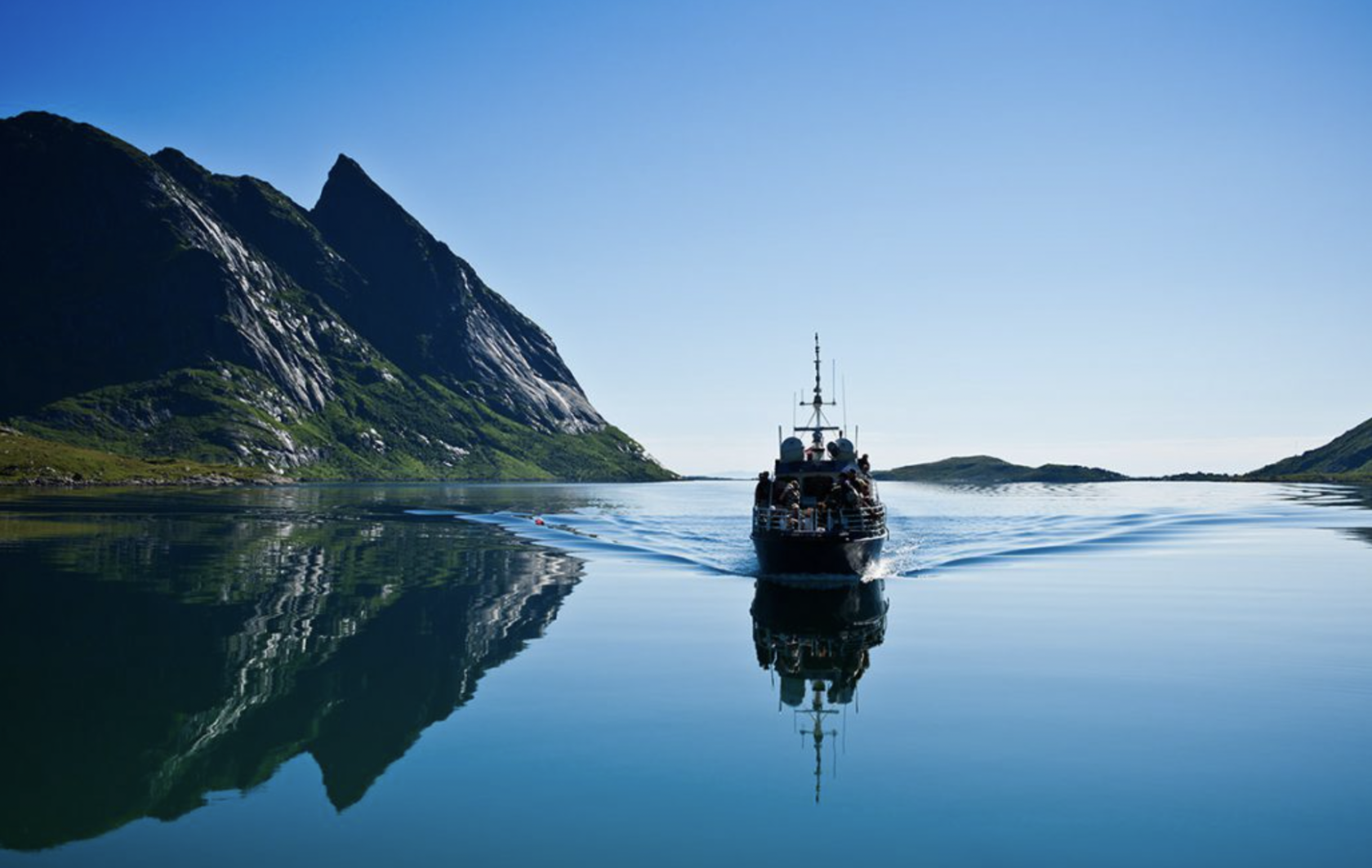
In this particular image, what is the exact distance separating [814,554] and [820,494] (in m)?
8.33

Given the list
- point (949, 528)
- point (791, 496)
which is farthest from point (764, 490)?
point (949, 528)

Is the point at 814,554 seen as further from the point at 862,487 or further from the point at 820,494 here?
the point at 862,487

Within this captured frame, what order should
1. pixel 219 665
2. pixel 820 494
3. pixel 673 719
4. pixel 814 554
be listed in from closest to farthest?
pixel 673 719 < pixel 219 665 < pixel 814 554 < pixel 820 494

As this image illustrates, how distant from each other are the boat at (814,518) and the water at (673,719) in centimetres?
192

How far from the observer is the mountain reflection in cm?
1522

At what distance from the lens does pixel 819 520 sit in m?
42.9

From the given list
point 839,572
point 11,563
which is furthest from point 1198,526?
point 11,563

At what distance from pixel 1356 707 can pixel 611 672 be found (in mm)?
18995

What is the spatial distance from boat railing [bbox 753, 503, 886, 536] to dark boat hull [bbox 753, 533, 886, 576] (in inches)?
20.8

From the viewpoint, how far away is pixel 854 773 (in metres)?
16.0

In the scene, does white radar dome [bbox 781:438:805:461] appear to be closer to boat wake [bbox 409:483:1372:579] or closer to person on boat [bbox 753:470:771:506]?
person on boat [bbox 753:470:771:506]

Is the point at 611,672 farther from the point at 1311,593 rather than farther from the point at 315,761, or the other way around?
the point at 1311,593

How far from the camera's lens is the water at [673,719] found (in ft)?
43.2

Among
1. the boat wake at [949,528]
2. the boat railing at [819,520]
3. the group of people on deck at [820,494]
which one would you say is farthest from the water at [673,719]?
the boat wake at [949,528]
